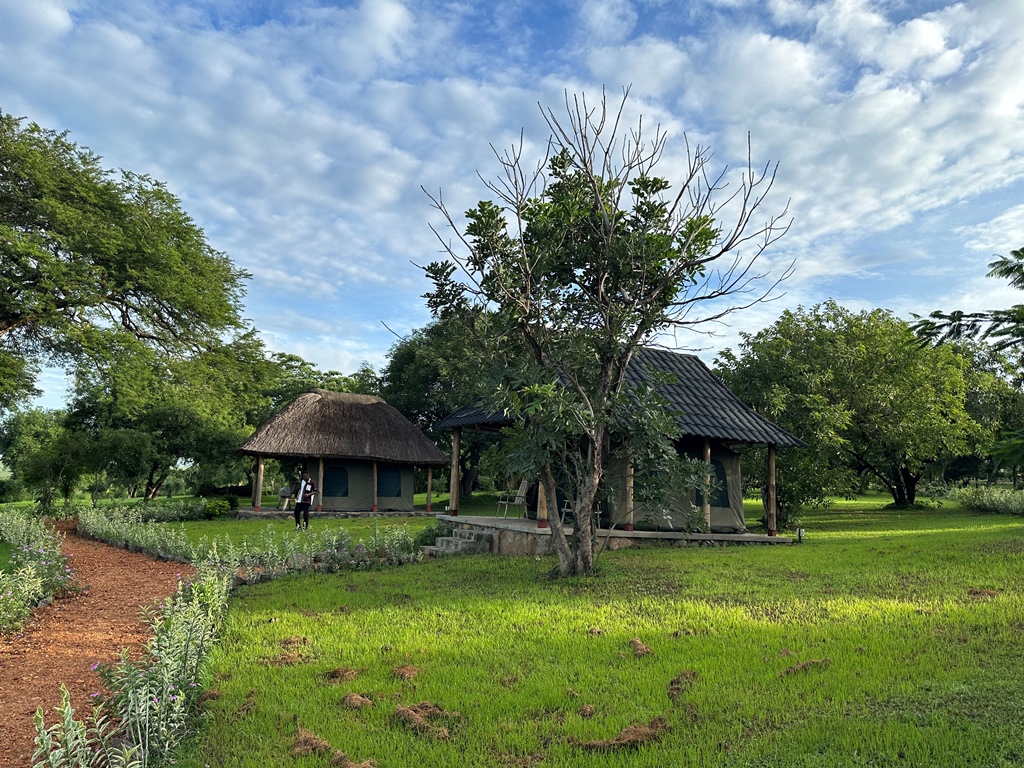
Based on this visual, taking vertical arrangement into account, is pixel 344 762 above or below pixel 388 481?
below

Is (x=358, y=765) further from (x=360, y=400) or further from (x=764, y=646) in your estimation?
(x=360, y=400)

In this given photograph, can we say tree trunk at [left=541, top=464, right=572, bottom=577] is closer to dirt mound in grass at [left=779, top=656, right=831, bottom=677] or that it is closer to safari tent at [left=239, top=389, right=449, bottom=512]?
dirt mound in grass at [left=779, top=656, right=831, bottom=677]

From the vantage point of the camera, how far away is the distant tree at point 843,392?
60.9ft

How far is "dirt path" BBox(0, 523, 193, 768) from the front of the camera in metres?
4.92

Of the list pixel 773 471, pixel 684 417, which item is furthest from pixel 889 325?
pixel 684 417

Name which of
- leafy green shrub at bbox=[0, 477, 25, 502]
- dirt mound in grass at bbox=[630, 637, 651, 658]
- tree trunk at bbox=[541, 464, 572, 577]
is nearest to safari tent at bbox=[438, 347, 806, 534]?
tree trunk at bbox=[541, 464, 572, 577]

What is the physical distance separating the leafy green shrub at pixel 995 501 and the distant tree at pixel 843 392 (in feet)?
7.30

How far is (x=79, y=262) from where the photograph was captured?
65.1 ft

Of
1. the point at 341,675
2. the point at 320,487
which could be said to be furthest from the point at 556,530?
the point at 320,487

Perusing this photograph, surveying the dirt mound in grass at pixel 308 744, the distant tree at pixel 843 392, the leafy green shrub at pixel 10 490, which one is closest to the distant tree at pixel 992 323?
the dirt mound in grass at pixel 308 744

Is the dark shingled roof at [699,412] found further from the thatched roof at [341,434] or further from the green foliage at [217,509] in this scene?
the green foliage at [217,509]

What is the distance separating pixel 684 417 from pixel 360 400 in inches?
664

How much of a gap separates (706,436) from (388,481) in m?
16.0

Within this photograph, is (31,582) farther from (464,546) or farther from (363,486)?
(363,486)
